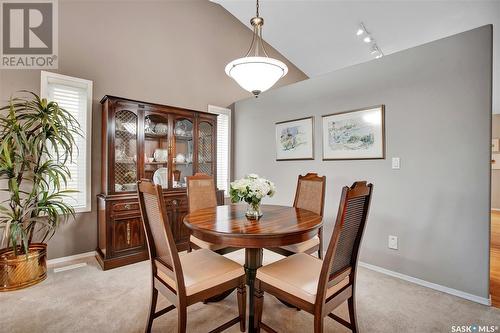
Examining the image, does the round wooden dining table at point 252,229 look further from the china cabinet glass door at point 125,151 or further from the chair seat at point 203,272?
the china cabinet glass door at point 125,151

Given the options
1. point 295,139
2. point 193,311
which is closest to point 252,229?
point 193,311

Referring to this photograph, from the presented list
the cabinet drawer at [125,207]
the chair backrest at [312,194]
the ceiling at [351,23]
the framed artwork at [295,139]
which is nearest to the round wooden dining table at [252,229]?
the chair backrest at [312,194]

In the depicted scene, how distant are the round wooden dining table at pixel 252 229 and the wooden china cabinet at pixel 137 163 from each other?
1215 millimetres

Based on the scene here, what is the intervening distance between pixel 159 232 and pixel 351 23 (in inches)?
168

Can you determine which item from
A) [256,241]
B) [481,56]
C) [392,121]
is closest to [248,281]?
[256,241]

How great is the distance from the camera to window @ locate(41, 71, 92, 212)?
292cm

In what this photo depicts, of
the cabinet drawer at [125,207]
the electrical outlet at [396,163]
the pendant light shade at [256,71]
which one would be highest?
the pendant light shade at [256,71]

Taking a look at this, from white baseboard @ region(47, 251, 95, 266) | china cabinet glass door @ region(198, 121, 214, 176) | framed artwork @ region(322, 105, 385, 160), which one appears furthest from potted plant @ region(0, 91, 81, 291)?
framed artwork @ region(322, 105, 385, 160)

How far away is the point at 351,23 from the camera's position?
3910 mm

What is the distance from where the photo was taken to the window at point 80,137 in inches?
115

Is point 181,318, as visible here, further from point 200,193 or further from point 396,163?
point 396,163

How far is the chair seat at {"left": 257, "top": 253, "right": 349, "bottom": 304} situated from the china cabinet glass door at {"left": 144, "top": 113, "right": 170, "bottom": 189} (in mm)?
2179

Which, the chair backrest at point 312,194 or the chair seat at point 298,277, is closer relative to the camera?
the chair seat at point 298,277

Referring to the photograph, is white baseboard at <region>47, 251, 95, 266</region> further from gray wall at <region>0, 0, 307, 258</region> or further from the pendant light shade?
the pendant light shade
